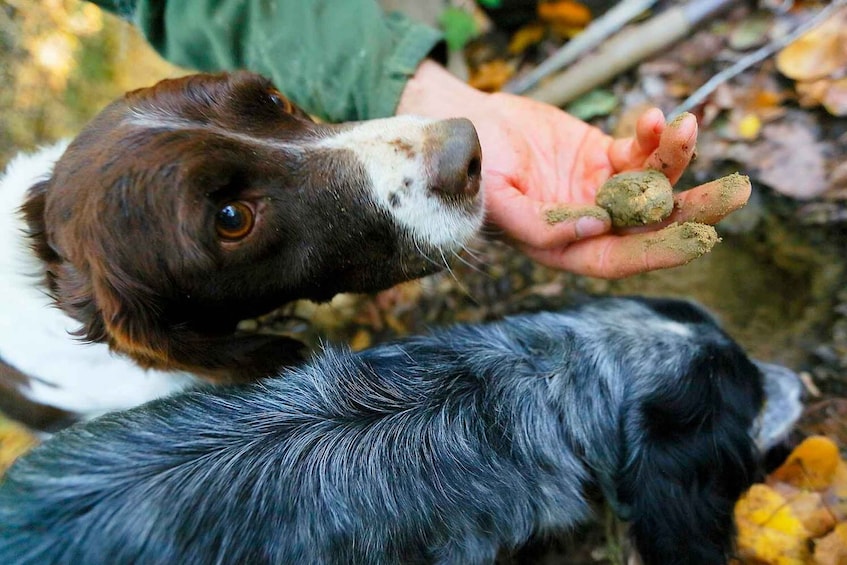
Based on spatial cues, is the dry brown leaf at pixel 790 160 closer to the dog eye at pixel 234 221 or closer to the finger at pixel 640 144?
the finger at pixel 640 144

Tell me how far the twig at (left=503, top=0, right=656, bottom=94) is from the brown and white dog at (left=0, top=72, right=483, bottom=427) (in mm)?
2165

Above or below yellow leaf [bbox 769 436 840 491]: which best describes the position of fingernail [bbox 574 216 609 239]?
above

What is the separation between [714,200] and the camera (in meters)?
2.02

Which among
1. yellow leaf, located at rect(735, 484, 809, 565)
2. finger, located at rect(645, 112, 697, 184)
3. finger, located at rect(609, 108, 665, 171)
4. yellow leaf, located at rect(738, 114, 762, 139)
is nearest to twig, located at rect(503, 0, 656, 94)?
yellow leaf, located at rect(738, 114, 762, 139)

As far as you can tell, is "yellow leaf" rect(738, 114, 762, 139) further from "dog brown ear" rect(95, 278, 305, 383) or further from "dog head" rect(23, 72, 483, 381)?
"dog brown ear" rect(95, 278, 305, 383)

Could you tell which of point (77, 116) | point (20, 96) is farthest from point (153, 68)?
point (20, 96)

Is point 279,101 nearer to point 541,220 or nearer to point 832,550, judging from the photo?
point 541,220

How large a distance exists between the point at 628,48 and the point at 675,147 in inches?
74.9

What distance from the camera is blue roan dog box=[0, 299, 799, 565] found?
175cm

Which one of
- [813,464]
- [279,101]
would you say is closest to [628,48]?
[279,101]

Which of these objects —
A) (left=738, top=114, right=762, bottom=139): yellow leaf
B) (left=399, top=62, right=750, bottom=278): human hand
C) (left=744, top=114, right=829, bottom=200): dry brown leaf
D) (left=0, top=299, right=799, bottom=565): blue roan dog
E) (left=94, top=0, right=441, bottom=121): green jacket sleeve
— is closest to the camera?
(left=0, top=299, right=799, bottom=565): blue roan dog

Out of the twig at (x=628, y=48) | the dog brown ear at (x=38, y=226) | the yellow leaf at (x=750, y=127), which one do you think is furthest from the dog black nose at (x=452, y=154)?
the yellow leaf at (x=750, y=127)

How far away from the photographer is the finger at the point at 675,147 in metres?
2.03

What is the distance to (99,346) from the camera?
2.25m
